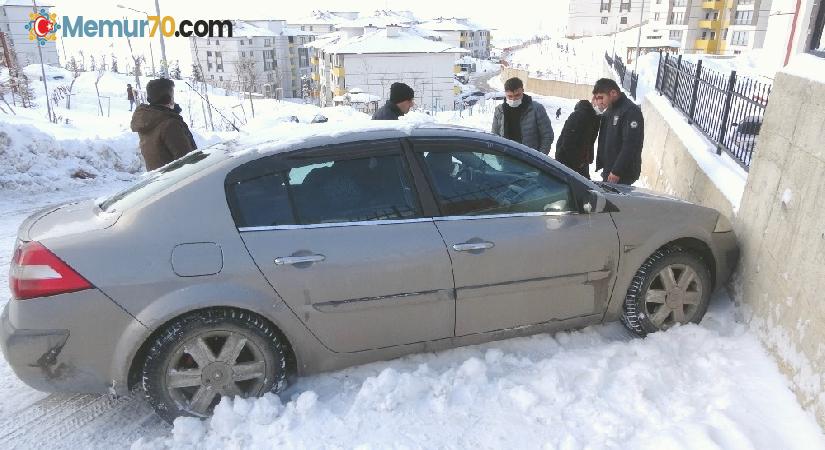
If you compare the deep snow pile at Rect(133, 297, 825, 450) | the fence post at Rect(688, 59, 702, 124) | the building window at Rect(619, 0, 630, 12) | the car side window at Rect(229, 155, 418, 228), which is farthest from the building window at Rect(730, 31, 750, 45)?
the car side window at Rect(229, 155, 418, 228)

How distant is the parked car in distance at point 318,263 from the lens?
102 inches

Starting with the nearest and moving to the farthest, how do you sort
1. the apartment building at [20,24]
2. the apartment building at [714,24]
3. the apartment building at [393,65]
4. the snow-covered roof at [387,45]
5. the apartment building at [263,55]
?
the snow-covered roof at [387,45] < the apartment building at [393,65] < the apartment building at [714,24] < the apartment building at [20,24] < the apartment building at [263,55]

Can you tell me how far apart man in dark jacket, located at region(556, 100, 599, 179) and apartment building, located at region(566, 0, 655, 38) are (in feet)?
279

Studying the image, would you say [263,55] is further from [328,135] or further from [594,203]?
[594,203]

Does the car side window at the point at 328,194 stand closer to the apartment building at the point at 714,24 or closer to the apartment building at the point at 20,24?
the apartment building at the point at 714,24

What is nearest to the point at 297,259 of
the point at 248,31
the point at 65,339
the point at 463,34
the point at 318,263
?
the point at 318,263

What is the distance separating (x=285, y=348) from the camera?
2951 mm

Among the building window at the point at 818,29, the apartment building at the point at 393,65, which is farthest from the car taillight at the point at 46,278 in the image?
the apartment building at the point at 393,65

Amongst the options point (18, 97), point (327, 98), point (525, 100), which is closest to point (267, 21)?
point (327, 98)

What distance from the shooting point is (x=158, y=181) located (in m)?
3.04

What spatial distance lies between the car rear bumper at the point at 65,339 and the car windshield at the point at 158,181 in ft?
1.85

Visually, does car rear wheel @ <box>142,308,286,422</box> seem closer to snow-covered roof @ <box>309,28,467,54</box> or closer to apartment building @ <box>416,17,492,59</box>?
snow-covered roof @ <box>309,28,467,54</box>

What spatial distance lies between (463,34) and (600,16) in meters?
22.0

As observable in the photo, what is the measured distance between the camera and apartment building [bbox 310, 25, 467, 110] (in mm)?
47844
